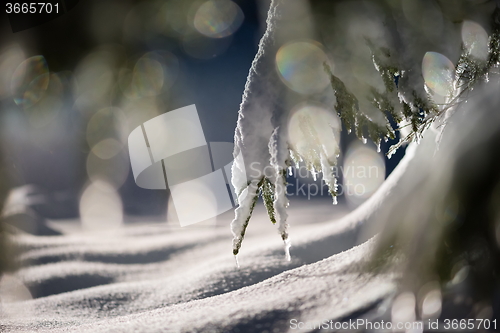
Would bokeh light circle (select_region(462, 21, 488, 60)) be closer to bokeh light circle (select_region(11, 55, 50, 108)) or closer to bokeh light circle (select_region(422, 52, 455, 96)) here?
bokeh light circle (select_region(422, 52, 455, 96))

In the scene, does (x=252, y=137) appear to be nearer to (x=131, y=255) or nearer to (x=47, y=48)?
(x=47, y=48)

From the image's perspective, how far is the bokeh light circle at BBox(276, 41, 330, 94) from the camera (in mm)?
1624

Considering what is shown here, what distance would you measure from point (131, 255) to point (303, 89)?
15598 mm

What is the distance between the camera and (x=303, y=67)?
164 cm

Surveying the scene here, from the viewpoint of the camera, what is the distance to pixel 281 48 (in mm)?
1651

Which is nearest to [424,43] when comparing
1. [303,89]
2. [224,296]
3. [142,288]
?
[303,89]

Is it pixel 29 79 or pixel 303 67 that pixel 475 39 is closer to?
pixel 303 67

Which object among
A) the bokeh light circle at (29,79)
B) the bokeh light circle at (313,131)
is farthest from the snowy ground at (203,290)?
the bokeh light circle at (29,79)

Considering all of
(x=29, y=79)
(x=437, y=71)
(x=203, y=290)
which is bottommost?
(x=203, y=290)

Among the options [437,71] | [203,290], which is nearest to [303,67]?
[437,71]

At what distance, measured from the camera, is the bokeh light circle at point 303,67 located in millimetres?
1624

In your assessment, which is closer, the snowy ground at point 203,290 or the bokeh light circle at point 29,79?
the snowy ground at point 203,290

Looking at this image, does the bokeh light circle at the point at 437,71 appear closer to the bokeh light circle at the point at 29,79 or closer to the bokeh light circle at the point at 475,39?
the bokeh light circle at the point at 475,39

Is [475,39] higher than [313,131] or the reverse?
higher
